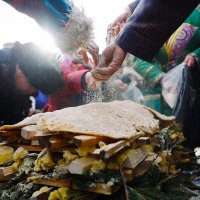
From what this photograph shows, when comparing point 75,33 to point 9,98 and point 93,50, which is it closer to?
point 93,50

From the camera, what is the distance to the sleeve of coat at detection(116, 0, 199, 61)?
1.77m

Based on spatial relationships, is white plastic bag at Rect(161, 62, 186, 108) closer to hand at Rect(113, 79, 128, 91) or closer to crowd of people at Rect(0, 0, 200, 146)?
crowd of people at Rect(0, 0, 200, 146)

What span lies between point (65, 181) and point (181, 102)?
6.78 ft

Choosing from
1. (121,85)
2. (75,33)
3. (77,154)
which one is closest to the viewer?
(77,154)

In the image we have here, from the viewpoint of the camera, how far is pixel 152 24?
6.03ft

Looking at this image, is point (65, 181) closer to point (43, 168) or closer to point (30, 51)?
point (43, 168)

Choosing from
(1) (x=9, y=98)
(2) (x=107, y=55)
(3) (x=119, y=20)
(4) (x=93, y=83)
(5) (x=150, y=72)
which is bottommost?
(1) (x=9, y=98)

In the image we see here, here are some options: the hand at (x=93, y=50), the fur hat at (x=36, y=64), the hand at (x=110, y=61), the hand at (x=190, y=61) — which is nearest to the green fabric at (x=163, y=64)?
the hand at (x=190, y=61)

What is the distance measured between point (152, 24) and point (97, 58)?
0.66 meters

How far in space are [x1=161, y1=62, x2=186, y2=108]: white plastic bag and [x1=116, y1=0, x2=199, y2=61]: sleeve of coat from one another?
155cm

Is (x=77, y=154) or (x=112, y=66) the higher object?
(x=112, y=66)

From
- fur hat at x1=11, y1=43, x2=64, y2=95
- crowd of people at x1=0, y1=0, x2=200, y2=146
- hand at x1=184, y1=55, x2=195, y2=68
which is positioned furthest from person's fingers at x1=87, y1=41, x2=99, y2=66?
hand at x1=184, y1=55, x2=195, y2=68

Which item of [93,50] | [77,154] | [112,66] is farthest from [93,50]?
[77,154]

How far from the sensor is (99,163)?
4.86ft
